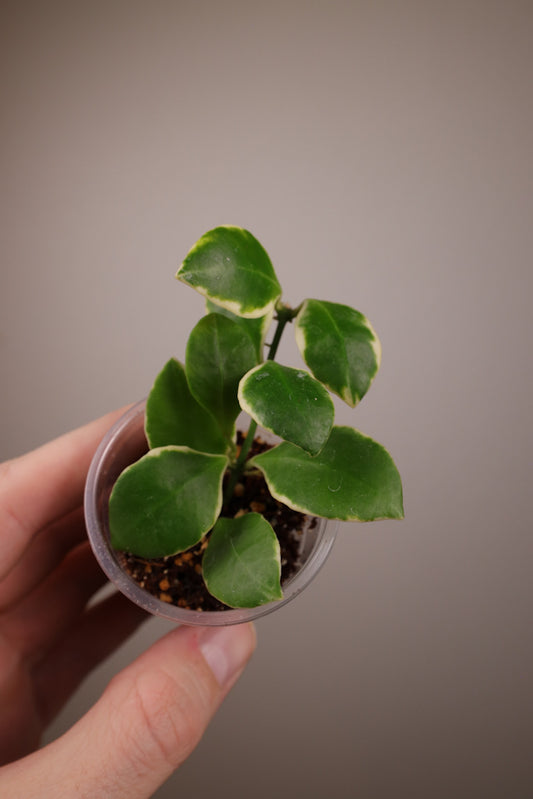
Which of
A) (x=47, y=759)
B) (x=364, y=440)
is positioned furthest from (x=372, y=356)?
(x=47, y=759)

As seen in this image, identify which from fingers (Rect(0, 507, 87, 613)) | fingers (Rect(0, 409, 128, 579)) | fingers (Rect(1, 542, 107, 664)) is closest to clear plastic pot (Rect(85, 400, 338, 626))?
fingers (Rect(0, 409, 128, 579))

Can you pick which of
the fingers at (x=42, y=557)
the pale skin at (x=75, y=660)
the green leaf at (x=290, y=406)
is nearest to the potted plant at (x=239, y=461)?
the green leaf at (x=290, y=406)

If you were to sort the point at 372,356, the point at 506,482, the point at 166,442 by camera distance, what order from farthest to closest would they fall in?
the point at 506,482 → the point at 166,442 → the point at 372,356

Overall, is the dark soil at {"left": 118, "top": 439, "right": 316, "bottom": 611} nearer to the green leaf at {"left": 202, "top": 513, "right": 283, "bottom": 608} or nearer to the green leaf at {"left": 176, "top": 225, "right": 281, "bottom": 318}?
the green leaf at {"left": 202, "top": 513, "right": 283, "bottom": 608}

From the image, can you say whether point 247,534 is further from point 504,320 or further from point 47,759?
point 504,320

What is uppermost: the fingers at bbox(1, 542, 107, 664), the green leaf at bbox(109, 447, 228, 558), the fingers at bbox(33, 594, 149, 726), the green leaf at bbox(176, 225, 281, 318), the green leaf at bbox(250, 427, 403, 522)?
the green leaf at bbox(176, 225, 281, 318)

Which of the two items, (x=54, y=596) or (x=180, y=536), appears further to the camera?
(x=54, y=596)

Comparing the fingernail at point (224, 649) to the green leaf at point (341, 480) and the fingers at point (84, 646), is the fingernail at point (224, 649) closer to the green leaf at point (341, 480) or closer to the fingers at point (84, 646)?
the green leaf at point (341, 480)
